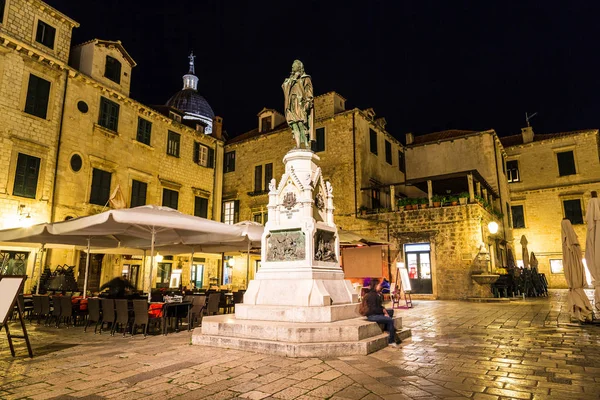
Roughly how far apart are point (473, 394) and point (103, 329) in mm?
8006

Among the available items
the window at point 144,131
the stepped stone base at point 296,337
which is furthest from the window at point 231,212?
the stepped stone base at point 296,337

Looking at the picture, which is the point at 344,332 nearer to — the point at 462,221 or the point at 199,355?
the point at 199,355

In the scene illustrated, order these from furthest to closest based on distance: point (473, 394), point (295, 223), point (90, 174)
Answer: point (90, 174)
point (295, 223)
point (473, 394)

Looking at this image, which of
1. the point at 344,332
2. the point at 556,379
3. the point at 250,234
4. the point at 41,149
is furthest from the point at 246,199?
the point at 556,379

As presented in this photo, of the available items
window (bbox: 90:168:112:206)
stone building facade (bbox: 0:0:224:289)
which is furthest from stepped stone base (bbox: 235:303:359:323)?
window (bbox: 90:168:112:206)

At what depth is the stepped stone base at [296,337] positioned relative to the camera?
568 centimetres

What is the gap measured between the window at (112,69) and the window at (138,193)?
17.0ft

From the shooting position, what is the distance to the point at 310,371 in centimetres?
480

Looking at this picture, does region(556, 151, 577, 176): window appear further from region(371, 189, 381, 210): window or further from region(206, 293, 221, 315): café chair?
region(206, 293, 221, 315): café chair

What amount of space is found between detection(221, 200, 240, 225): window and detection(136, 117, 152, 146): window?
729 cm

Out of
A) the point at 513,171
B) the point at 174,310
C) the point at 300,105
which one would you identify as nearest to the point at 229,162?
the point at 300,105

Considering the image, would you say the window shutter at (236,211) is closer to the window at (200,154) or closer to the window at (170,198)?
the window at (200,154)

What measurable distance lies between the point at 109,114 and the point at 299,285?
51.9ft

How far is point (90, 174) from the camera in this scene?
1744 cm
